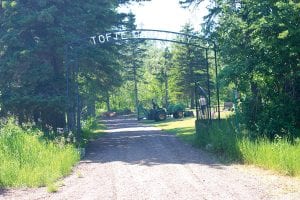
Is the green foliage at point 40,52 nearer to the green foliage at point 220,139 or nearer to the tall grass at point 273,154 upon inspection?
the green foliage at point 220,139

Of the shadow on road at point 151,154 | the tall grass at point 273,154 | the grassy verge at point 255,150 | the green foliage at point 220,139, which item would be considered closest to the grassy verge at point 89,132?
the shadow on road at point 151,154

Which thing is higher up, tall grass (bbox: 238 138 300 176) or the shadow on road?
tall grass (bbox: 238 138 300 176)

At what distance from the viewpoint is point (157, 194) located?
8.38 meters

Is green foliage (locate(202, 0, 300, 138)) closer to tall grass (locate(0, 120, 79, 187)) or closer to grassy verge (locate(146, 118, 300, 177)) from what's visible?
grassy verge (locate(146, 118, 300, 177))

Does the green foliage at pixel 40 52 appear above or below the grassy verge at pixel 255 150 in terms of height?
above

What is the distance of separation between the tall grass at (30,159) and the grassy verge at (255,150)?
4.49 meters

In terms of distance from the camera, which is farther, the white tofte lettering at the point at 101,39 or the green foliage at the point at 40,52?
the white tofte lettering at the point at 101,39

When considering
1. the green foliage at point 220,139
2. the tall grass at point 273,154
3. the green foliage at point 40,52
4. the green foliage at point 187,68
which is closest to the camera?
the tall grass at point 273,154

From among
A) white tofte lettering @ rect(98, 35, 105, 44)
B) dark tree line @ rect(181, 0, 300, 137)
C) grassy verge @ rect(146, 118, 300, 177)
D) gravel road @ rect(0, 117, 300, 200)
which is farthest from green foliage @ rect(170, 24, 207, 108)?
gravel road @ rect(0, 117, 300, 200)

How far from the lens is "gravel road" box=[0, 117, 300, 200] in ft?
27.1

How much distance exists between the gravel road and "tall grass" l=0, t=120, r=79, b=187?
1.29 ft

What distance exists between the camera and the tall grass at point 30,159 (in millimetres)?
9922

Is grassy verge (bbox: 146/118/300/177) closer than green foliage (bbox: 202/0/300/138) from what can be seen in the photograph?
Yes

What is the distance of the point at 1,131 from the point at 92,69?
31.5 ft
